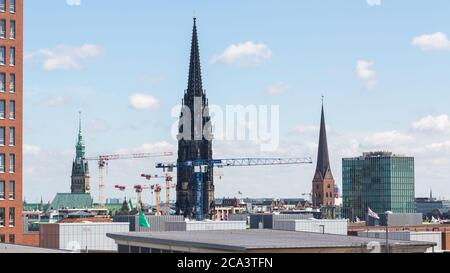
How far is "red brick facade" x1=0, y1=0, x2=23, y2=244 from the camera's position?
4134 inches

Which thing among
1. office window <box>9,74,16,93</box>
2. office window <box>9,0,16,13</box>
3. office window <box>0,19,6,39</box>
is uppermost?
office window <box>9,0,16,13</box>

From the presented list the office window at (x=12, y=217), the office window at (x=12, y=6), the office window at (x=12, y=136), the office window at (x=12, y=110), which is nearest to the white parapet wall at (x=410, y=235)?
the office window at (x=12, y=217)

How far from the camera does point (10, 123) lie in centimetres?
10550

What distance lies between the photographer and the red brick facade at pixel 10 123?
105000 millimetres

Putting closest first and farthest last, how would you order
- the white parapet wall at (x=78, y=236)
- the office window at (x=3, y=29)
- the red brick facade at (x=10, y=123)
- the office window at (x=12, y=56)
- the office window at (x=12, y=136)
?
the red brick facade at (x=10, y=123), the office window at (x=12, y=136), the office window at (x=3, y=29), the office window at (x=12, y=56), the white parapet wall at (x=78, y=236)

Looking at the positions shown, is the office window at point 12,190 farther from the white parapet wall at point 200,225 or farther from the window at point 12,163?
the white parapet wall at point 200,225

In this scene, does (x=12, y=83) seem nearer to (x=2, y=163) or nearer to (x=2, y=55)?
(x=2, y=55)

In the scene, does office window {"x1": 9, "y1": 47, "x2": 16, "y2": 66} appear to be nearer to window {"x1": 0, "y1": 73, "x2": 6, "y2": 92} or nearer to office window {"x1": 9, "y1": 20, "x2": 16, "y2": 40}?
office window {"x1": 9, "y1": 20, "x2": 16, "y2": 40}

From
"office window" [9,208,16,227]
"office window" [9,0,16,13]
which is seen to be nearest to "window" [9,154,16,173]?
"office window" [9,208,16,227]

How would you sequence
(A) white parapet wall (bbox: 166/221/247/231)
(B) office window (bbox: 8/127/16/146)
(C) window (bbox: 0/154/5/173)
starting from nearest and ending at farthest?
(C) window (bbox: 0/154/5/173)
(B) office window (bbox: 8/127/16/146)
(A) white parapet wall (bbox: 166/221/247/231)
